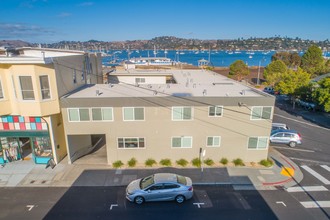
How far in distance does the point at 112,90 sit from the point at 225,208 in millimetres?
14356

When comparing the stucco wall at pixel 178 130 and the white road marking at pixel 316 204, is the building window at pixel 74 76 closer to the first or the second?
the stucco wall at pixel 178 130

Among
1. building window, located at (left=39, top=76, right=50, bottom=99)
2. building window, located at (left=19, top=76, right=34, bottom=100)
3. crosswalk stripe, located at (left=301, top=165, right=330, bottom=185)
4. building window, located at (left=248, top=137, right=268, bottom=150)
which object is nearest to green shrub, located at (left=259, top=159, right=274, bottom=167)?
building window, located at (left=248, top=137, right=268, bottom=150)

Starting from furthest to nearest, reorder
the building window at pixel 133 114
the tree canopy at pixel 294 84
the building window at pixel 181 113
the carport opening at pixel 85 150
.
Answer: the tree canopy at pixel 294 84
the carport opening at pixel 85 150
the building window at pixel 181 113
the building window at pixel 133 114

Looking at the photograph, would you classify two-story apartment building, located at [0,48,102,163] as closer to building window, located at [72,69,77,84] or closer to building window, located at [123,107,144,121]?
building window, located at [72,69,77,84]

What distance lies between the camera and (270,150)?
22.9m

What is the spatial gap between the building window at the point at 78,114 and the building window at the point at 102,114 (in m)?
0.57

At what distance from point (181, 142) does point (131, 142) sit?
14.2 ft

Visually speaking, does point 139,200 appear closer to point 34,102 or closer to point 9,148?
point 34,102

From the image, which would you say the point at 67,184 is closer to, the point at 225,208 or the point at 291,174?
the point at 225,208

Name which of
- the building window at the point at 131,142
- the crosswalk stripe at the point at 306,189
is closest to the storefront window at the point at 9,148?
the building window at the point at 131,142

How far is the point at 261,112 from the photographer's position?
61.1 feet

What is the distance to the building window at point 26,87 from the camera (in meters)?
16.2

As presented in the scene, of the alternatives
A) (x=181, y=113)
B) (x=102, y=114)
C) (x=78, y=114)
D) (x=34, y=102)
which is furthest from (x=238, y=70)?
(x=34, y=102)

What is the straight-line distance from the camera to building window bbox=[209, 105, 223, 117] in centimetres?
1845
